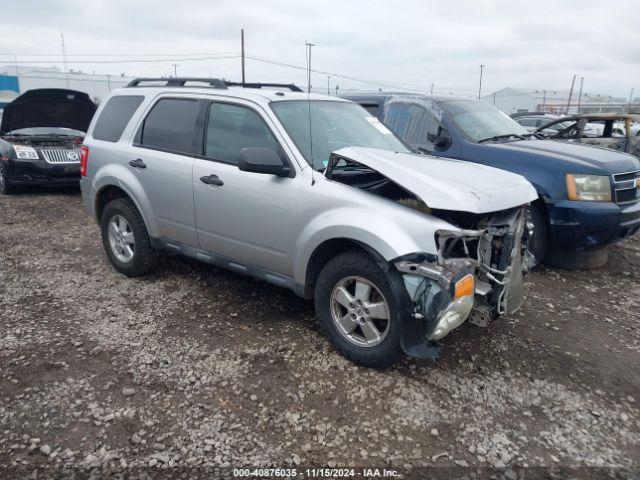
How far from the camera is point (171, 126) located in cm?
446

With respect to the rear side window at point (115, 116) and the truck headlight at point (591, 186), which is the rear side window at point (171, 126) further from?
the truck headlight at point (591, 186)

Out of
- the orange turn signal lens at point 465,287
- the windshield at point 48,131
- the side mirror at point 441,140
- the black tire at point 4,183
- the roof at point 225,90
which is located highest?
the roof at point 225,90

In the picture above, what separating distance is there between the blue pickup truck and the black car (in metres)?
6.36

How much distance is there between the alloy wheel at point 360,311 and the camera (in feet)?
10.6

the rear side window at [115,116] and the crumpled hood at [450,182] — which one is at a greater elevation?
the rear side window at [115,116]

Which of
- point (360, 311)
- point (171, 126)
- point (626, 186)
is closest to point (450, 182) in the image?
point (360, 311)

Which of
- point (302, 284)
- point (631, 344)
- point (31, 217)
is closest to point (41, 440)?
point (302, 284)

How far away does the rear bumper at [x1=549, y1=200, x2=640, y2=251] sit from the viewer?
4.90m

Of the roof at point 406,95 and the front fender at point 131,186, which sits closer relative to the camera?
the front fender at point 131,186

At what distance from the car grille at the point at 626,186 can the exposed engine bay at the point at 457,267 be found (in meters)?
1.91

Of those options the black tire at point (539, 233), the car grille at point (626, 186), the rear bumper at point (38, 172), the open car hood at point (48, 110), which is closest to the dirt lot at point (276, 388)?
the black tire at point (539, 233)

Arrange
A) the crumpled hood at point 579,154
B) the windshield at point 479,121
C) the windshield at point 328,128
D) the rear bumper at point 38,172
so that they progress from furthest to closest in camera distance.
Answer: the rear bumper at point 38,172 < the windshield at point 479,121 < the crumpled hood at point 579,154 < the windshield at point 328,128

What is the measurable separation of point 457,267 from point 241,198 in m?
1.72

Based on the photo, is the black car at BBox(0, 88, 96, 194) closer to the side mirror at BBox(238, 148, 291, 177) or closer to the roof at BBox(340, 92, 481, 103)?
the roof at BBox(340, 92, 481, 103)
